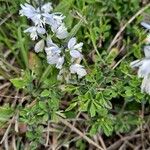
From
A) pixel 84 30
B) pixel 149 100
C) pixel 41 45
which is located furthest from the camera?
pixel 84 30

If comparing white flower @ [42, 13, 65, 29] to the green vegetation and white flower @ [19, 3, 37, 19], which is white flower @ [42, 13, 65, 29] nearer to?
white flower @ [19, 3, 37, 19]

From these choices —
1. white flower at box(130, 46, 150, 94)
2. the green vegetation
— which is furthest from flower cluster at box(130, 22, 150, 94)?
the green vegetation

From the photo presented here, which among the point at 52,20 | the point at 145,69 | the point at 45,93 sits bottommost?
the point at 45,93

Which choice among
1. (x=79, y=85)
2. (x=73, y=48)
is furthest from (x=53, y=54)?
(x=79, y=85)

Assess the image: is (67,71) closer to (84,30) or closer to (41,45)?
(41,45)

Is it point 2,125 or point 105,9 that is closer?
point 2,125

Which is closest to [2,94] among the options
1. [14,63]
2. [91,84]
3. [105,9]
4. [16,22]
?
[14,63]

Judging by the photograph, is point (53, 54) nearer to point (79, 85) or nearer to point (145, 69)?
point (79, 85)

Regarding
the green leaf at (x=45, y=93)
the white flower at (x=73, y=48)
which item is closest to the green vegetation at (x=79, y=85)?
the green leaf at (x=45, y=93)
